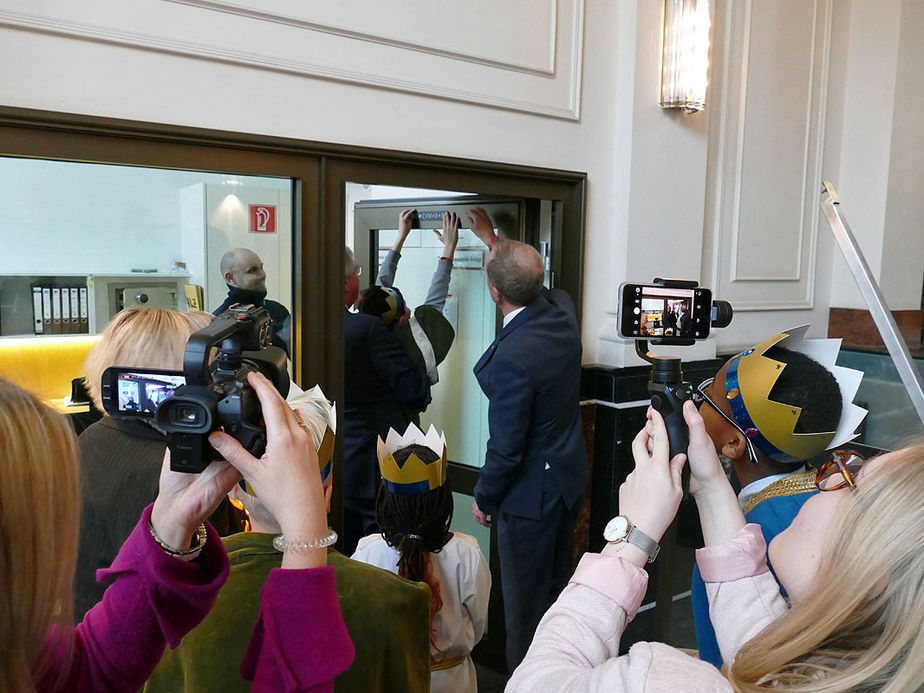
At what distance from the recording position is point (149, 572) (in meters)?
1.09

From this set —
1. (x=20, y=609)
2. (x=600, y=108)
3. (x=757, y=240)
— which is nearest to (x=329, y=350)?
(x=600, y=108)

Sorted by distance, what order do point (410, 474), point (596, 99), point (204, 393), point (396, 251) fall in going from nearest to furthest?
point (204, 393) → point (410, 474) → point (396, 251) → point (596, 99)

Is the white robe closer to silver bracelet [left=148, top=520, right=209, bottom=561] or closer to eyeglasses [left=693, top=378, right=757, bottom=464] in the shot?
eyeglasses [left=693, top=378, right=757, bottom=464]

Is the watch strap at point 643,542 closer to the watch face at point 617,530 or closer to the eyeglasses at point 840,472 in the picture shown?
the watch face at point 617,530

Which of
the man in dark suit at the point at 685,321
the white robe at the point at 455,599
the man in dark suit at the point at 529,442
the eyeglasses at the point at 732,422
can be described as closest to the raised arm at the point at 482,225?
the man in dark suit at the point at 529,442

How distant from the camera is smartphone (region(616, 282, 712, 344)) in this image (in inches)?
63.2

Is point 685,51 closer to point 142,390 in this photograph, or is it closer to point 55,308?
point 55,308

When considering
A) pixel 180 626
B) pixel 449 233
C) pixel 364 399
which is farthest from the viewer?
pixel 449 233

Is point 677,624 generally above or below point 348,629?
below

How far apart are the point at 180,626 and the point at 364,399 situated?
1814mm

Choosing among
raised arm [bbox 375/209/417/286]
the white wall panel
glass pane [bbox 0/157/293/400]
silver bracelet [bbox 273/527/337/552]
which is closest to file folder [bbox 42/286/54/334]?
glass pane [bbox 0/157/293/400]

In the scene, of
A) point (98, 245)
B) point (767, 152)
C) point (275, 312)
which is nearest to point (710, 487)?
point (275, 312)

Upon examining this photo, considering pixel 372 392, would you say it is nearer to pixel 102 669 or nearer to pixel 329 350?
pixel 329 350

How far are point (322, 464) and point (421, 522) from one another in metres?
0.32
